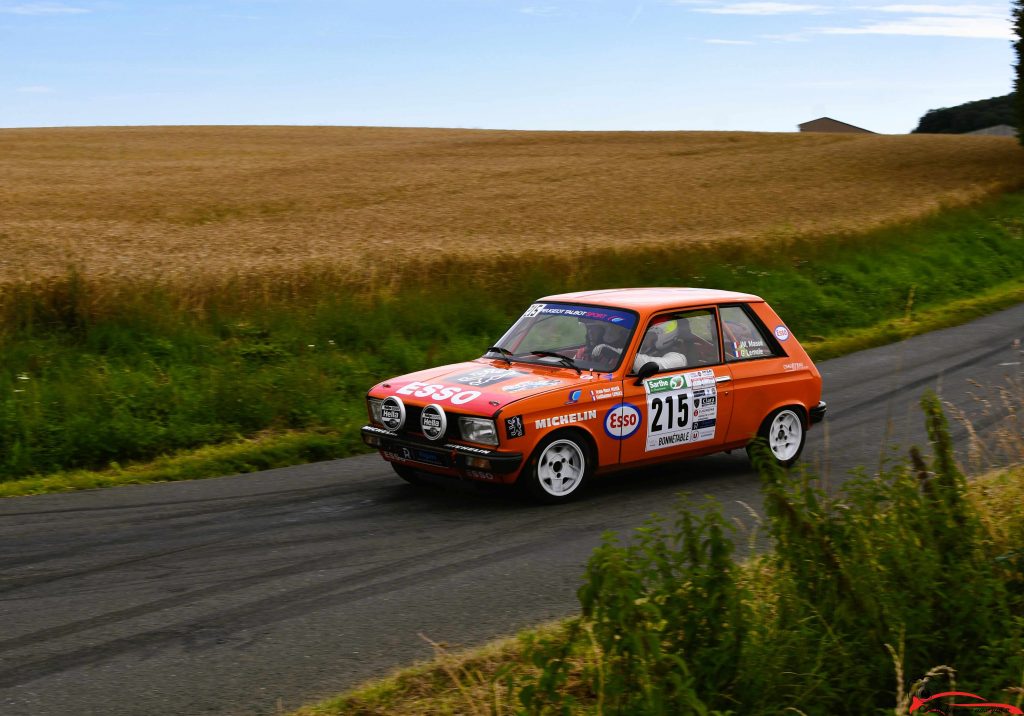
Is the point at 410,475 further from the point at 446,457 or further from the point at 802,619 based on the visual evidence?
the point at 802,619

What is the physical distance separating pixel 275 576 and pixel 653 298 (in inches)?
170

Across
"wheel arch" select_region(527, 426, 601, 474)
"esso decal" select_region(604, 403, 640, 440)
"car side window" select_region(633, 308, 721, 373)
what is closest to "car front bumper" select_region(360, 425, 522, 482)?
"wheel arch" select_region(527, 426, 601, 474)

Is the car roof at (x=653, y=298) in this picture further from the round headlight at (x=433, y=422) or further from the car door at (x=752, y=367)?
the round headlight at (x=433, y=422)

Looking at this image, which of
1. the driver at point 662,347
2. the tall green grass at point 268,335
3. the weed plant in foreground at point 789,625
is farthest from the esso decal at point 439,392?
the weed plant in foreground at point 789,625

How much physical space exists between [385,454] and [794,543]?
4755mm

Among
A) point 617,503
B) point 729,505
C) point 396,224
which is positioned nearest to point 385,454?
point 617,503

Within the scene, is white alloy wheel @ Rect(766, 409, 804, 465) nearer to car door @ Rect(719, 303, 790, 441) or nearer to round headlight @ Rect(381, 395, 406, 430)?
car door @ Rect(719, 303, 790, 441)

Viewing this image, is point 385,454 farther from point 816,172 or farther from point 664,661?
point 816,172

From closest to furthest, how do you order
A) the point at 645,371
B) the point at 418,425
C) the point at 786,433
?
the point at 418,425 → the point at 645,371 → the point at 786,433

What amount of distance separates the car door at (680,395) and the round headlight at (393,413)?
5.58 feet

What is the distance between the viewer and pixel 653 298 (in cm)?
987

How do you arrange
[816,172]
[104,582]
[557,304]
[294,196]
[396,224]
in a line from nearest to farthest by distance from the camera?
1. [104,582]
2. [557,304]
3. [396,224]
4. [294,196]
5. [816,172]

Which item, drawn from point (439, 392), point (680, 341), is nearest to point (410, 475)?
point (439, 392)

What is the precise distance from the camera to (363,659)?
5574 millimetres
